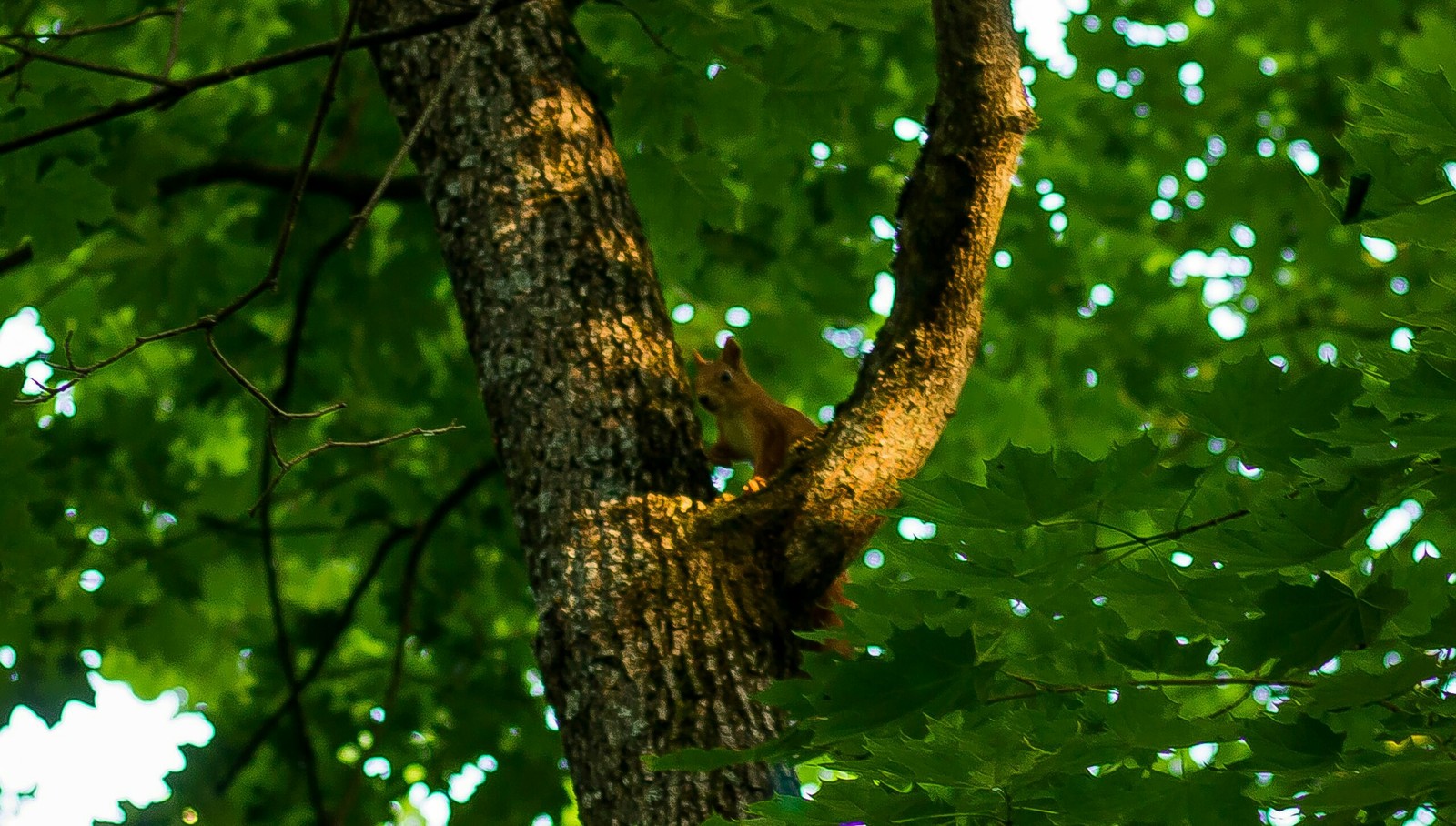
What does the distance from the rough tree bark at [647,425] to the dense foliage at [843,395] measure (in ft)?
0.72

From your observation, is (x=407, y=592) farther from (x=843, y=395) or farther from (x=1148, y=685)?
(x=1148, y=685)

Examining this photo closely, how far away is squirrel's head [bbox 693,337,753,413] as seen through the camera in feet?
11.8

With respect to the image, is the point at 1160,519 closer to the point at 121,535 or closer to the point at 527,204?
the point at 527,204

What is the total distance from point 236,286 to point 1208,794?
431 centimetres

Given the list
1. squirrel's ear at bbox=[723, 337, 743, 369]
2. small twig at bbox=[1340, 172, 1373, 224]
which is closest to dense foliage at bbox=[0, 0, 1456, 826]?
small twig at bbox=[1340, 172, 1373, 224]

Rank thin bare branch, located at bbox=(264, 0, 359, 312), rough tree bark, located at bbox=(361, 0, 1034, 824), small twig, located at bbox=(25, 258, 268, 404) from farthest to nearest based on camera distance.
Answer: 1. rough tree bark, located at bbox=(361, 0, 1034, 824)
2. thin bare branch, located at bbox=(264, 0, 359, 312)
3. small twig, located at bbox=(25, 258, 268, 404)

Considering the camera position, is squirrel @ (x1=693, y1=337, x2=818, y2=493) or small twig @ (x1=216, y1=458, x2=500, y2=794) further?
small twig @ (x1=216, y1=458, x2=500, y2=794)

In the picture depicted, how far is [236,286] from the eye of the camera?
15.5 ft

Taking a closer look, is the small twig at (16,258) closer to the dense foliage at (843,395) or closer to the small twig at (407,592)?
the dense foliage at (843,395)

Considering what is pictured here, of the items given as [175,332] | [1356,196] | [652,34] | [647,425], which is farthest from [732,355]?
[1356,196]

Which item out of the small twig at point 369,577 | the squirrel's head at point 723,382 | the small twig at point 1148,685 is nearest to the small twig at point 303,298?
the small twig at point 369,577

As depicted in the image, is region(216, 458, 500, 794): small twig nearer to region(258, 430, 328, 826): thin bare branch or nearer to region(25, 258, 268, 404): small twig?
region(258, 430, 328, 826): thin bare branch

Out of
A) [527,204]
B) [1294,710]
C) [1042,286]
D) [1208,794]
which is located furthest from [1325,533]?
[1042,286]

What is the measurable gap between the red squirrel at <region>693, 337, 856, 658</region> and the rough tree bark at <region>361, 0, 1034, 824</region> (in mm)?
704
